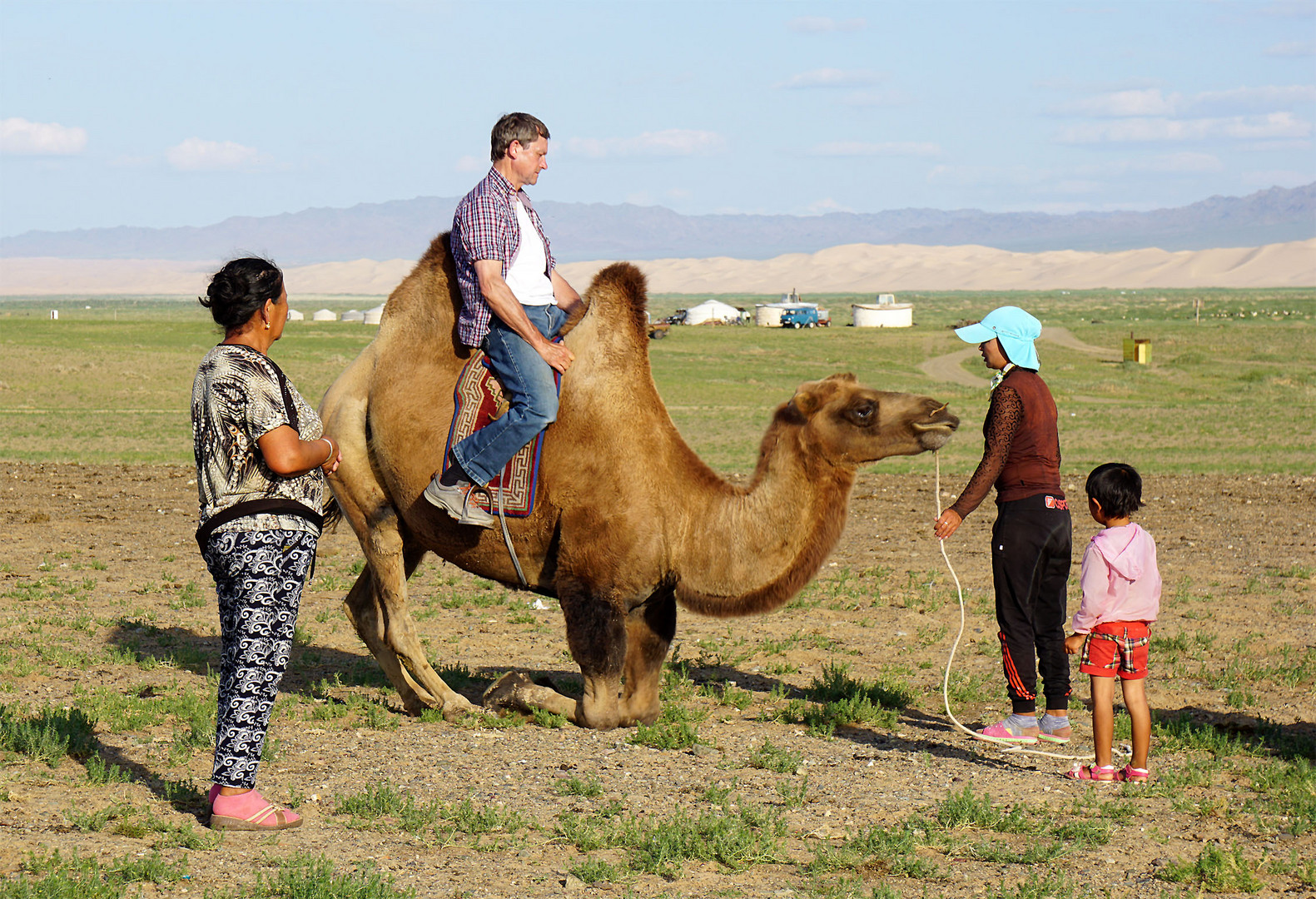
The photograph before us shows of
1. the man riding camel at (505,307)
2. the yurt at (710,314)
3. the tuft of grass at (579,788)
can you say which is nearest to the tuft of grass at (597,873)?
the tuft of grass at (579,788)

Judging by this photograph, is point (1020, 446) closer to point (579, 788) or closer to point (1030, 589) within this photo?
point (1030, 589)

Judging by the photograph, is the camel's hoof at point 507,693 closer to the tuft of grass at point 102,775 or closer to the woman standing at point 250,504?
the tuft of grass at point 102,775

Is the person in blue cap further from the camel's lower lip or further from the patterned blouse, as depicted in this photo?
the patterned blouse

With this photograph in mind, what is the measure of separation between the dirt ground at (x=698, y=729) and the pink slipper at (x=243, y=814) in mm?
57

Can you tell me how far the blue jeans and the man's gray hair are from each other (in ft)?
3.18

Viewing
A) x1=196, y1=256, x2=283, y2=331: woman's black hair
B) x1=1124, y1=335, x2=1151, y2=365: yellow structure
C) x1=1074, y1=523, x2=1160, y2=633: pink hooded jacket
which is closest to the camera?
x1=196, y1=256, x2=283, y2=331: woman's black hair

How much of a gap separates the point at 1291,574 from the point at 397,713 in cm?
869

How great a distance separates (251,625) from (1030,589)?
13.3 ft

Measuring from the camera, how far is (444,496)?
23.8ft

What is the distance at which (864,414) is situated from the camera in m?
7.02

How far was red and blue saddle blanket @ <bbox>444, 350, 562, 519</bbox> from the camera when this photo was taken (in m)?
7.24

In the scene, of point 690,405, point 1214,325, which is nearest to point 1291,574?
point 690,405

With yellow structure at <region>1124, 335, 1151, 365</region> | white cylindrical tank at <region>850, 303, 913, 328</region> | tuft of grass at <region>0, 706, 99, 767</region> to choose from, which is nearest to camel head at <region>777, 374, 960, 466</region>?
tuft of grass at <region>0, 706, 99, 767</region>

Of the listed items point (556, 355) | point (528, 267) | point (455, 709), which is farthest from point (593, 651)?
point (528, 267)
